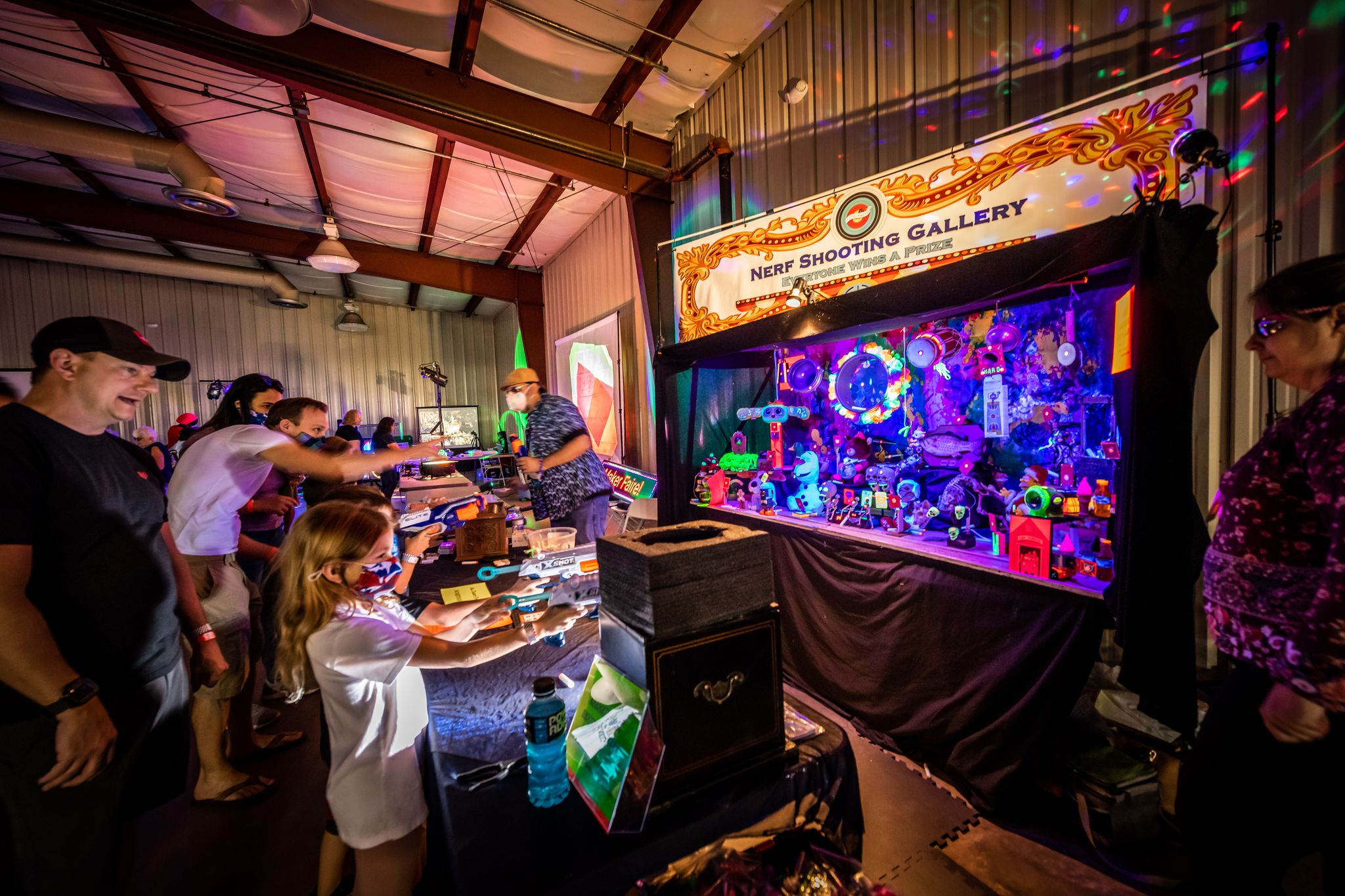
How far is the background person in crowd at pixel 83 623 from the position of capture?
3.83 feet

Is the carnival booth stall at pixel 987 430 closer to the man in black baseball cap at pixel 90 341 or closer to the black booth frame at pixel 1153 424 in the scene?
the black booth frame at pixel 1153 424

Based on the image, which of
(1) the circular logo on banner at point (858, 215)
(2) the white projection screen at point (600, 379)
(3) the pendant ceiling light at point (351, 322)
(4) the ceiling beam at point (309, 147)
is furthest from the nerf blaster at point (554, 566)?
(3) the pendant ceiling light at point (351, 322)

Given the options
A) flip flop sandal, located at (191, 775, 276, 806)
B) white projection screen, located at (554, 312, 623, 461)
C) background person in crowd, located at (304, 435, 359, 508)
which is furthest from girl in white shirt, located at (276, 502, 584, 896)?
white projection screen, located at (554, 312, 623, 461)

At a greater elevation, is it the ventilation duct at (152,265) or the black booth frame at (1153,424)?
the ventilation duct at (152,265)

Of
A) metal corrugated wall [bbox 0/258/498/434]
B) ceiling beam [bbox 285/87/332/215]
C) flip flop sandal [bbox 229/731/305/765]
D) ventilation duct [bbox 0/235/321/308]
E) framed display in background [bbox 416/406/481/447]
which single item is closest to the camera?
flip flop sandal [bbox 229/731/305/765]

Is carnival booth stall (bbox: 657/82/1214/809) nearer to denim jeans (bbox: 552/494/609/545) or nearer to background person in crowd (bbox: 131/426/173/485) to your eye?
denim jeans (bbox: 552/494/609/545)

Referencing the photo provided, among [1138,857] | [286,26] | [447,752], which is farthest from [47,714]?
[286,26]

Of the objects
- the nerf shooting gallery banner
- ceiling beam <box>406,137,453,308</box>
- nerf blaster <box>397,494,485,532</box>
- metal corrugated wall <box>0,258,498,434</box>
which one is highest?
ceiling beam <box>406,137,453,308</box>

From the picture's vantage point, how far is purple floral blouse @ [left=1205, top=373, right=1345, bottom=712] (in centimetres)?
94

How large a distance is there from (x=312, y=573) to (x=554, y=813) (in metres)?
0.80

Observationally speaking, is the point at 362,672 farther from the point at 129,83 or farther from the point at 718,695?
the point at 129,83

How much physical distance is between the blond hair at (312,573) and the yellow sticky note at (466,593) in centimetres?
72

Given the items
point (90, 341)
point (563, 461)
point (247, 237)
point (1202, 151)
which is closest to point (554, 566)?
point (563, 461)

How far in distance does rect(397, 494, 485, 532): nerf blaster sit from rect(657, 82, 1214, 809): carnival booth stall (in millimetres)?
1686
